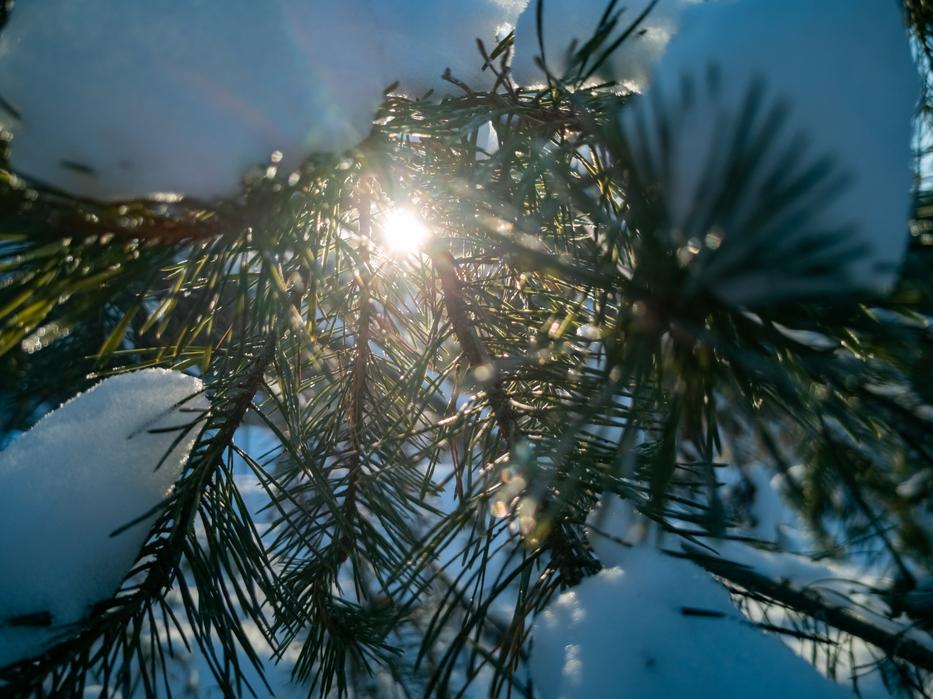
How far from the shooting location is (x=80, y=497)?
1.39 feet

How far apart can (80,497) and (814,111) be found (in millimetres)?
577

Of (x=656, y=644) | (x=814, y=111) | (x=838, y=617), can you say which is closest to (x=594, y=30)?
(x=814, y=111)

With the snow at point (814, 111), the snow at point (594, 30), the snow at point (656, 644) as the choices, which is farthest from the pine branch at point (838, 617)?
the snow at point (594, 30)

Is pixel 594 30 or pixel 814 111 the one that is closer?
pixel 814 111

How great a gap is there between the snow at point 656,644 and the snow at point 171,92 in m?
0.42

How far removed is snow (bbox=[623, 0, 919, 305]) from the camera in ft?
0.78

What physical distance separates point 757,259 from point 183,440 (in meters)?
0.52

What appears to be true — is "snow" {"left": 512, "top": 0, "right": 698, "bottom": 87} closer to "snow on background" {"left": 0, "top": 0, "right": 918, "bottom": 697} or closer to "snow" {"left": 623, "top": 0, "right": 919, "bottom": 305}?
"snow on background" {"left": 0, "top": 0, "right": 918, "bottom": 697}

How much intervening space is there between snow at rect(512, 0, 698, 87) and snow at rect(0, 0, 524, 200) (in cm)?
17

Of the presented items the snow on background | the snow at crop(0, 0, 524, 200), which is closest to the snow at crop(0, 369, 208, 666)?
the snow on background

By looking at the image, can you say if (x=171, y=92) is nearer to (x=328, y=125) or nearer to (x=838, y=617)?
(x=328, y=125)

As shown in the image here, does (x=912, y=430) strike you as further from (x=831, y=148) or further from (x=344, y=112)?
(x=344, y=112)

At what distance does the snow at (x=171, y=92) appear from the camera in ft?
0.87

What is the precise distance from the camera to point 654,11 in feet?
1.34
